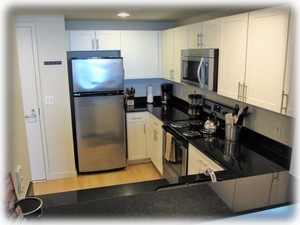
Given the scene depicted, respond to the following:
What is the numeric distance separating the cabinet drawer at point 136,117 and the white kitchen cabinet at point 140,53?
611 mm

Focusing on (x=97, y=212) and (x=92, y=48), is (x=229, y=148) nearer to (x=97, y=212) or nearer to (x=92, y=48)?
(x=97, y=212)

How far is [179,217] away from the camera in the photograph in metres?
1.13

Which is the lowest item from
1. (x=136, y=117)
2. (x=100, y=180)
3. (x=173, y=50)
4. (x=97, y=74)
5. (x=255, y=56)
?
(x=100, y=180)

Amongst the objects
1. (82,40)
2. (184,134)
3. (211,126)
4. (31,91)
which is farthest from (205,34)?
(31,91)

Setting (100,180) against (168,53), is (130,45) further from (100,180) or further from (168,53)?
(100,180)

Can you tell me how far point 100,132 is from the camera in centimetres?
393

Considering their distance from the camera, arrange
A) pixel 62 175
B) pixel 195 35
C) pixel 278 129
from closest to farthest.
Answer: pixel 278 129 < pixel 195 35 < pixel 62 175

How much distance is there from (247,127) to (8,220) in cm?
241

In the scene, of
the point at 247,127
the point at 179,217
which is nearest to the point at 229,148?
the point at 247,127

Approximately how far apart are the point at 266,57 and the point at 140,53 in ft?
8.27

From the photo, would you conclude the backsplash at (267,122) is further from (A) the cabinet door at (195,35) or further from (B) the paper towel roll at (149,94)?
(B) the paper towel roll at (149,94)

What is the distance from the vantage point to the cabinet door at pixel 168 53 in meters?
3.94

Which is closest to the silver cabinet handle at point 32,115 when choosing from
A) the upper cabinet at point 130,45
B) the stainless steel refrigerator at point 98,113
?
the stainless steel refrigerator at point 98,113

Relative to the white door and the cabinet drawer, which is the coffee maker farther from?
the white door
